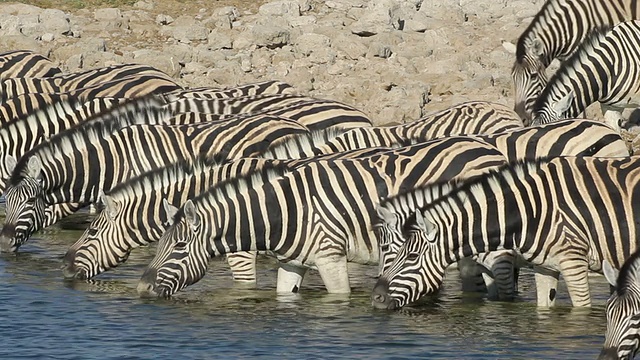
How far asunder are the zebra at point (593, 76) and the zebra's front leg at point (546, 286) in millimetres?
4871

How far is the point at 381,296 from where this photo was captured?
13.9m

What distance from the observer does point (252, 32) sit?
101 ft

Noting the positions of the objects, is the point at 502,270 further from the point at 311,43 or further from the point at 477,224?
the point at 311,43

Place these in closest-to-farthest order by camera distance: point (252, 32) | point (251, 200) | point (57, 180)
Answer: point (251, 200) < point (57, 180) < point (252, 32)

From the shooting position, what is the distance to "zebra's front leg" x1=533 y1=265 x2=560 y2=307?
47.0 ft

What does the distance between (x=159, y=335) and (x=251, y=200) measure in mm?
1805

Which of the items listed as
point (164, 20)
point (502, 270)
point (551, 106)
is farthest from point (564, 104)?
point (164, 20)

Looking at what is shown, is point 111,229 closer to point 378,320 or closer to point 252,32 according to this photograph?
point 378,320

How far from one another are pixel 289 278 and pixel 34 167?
12.3ft

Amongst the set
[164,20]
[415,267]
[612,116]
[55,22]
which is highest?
[164,20]

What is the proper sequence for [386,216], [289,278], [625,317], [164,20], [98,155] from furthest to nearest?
1. [164,20]
2. [98,155]
3. [289,278]
4. [386,216]
5. [625,317]

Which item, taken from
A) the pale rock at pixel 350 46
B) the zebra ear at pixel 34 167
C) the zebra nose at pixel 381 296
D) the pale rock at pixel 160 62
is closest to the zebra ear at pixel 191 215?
the zebra nose at pixel 381 296

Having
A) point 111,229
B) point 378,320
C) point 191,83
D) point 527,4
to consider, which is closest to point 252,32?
point 191,83

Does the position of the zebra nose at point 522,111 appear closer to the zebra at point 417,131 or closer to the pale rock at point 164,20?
the zebra at point 417,131
